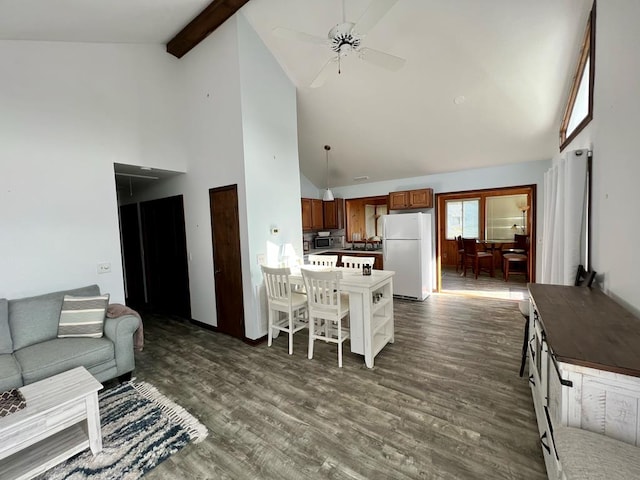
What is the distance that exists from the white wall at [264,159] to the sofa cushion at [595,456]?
2.92 metres

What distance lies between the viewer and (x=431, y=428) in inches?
75.3

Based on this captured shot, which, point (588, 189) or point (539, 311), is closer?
point (539, 311)

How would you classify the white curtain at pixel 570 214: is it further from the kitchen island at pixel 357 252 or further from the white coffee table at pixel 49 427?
the white coffee table at pixel 49 427

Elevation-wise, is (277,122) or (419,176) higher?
(277,122)

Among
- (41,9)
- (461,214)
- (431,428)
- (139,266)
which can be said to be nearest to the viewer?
(431,428)

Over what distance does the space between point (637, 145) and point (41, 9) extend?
4474 millimetres

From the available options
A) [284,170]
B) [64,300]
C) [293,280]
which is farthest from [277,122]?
[64,300]

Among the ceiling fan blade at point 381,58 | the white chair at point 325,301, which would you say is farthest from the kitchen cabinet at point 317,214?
the ceiling fan blade at point 381,58

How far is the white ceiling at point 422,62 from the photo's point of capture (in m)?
2.53

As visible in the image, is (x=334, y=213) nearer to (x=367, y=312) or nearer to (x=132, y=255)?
(x=367, y=312)

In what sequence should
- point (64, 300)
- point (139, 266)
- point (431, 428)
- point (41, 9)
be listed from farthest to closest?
1. point (139, 266)
2. point (64, 300)
3. point (41, 9)
4. point (431, 428)

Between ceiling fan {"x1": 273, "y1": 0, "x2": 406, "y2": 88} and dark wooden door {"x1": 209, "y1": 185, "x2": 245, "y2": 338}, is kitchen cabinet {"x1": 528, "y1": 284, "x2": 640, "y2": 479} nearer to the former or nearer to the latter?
ceiling fan {"x1": 273, "y1": 0, "x2": 406, "y2": 88}

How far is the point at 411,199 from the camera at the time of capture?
5.50 meters

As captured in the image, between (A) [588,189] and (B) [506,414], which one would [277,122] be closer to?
(A) [588,189]
